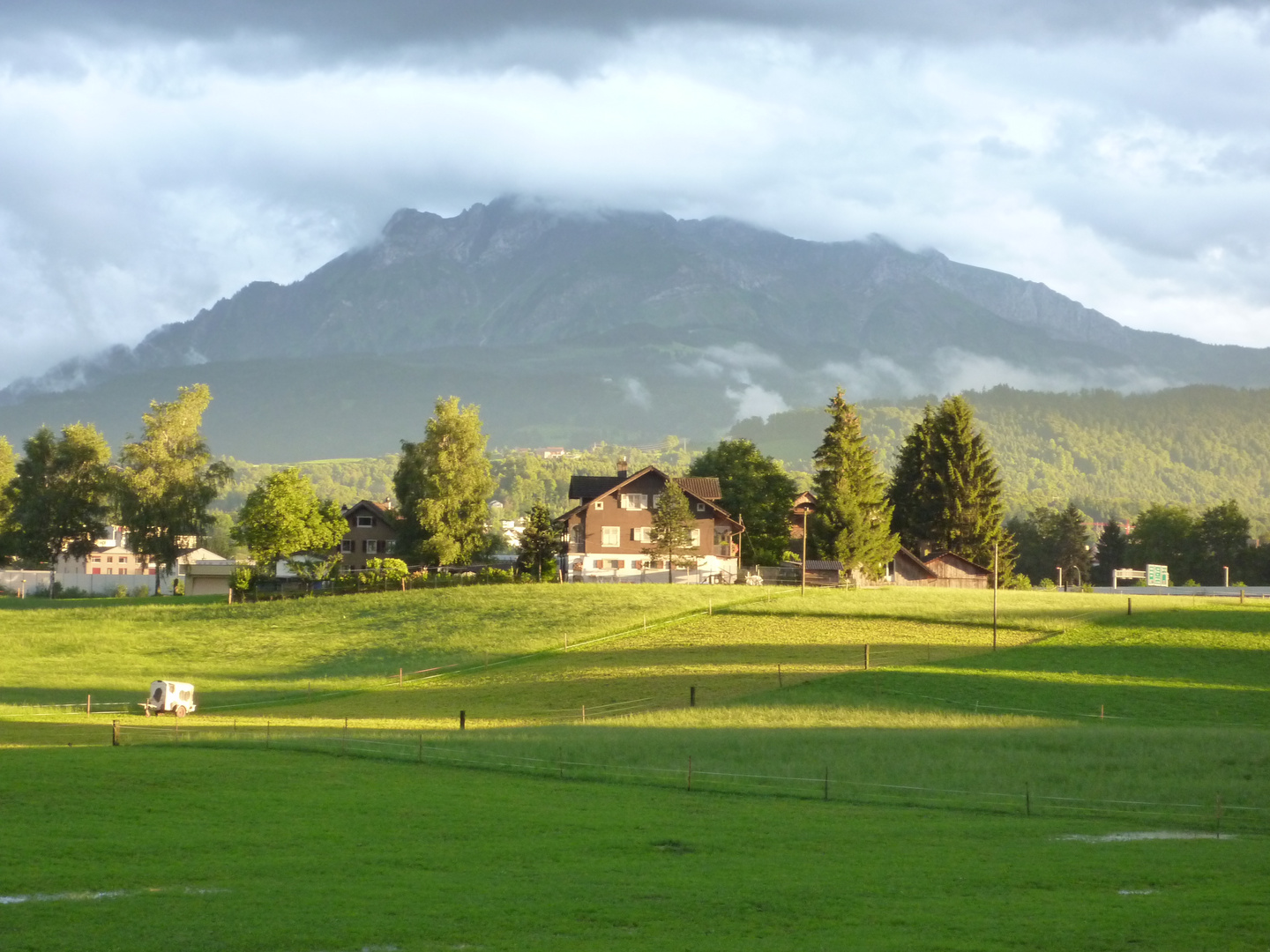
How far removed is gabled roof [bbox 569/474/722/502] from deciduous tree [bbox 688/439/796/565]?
271 centimetres

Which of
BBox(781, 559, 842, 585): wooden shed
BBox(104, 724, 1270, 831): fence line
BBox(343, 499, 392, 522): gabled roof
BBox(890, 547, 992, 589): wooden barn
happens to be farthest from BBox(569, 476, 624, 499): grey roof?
BBox(104, 724, 1270, 831): fence line

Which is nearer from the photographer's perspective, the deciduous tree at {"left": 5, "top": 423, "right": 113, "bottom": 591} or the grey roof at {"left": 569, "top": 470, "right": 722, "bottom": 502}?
the grey roof at {"left": 569, "top": 470, "right": 722, "bottom": 502}

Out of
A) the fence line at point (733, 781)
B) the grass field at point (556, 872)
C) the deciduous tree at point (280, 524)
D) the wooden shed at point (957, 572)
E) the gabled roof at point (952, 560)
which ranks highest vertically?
the deciduous tree at point (280, 524)

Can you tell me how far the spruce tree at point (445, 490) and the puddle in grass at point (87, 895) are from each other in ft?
285

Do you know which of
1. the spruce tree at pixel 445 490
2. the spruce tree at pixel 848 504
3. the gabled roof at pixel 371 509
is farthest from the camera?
the gabled roof at pixel 371 509

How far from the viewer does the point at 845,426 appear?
107 meters

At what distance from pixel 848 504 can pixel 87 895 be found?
88928 mm

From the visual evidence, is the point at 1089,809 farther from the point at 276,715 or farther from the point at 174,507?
the point at 174,507


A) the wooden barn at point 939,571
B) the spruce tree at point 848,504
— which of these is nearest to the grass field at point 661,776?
the spruce tree at point 848,504

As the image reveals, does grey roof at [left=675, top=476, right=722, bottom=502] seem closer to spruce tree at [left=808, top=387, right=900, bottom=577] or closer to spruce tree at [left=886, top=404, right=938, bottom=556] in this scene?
spruce tree at [left=808, top=387, right=900, bottom=577]

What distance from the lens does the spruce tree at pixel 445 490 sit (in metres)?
108

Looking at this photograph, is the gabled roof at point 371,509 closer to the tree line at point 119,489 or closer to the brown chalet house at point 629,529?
the tree line at point 119,489

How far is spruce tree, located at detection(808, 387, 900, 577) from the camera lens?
104812 mm

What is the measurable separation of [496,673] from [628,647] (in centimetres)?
805
